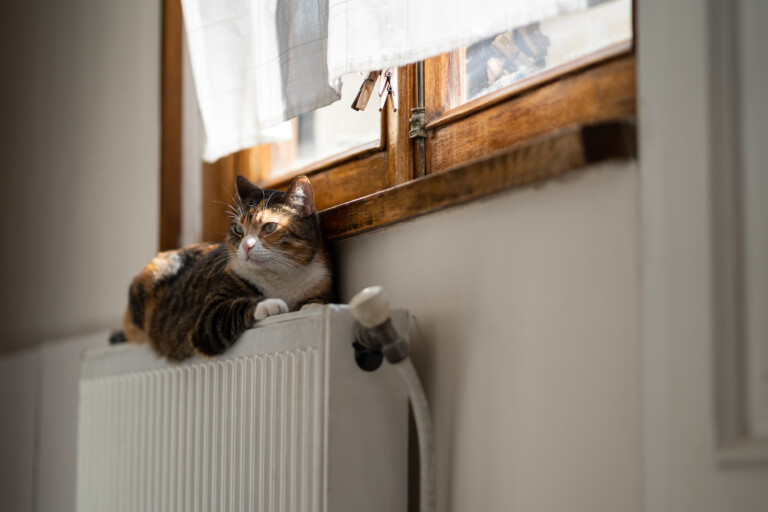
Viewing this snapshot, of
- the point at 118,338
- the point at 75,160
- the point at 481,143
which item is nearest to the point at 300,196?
the point at 481,143

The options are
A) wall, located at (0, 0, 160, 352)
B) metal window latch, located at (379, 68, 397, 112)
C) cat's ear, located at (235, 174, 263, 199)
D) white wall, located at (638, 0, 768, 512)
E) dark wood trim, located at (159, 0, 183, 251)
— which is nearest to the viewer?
white wall, located at (638, 0, 768, 512)

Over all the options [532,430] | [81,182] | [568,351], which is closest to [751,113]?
[568,351]

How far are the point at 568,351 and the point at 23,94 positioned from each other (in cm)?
250

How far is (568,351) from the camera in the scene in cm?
95

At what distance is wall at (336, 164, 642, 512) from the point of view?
0.89 m

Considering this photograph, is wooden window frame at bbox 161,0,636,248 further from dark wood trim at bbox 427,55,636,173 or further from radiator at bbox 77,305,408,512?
radiator at bbox 77,305,408,512

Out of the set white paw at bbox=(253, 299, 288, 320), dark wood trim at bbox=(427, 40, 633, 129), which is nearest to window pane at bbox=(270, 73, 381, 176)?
dark wood trim at bbox=(427, 40, 633, 129)

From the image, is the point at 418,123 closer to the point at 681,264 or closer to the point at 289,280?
the point at 289,280

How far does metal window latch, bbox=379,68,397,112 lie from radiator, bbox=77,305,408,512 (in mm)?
432

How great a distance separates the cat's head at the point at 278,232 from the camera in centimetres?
133

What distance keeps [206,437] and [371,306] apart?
1.82 feet

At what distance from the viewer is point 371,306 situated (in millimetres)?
979

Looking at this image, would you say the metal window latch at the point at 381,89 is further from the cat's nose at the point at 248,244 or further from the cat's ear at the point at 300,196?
the cat's nose at the point at 248,244

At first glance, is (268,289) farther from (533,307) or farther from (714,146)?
(714,146)
